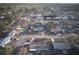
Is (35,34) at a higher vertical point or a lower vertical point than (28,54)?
higher

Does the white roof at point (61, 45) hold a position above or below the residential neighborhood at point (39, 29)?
below

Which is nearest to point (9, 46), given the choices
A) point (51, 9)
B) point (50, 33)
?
point (50, 33)

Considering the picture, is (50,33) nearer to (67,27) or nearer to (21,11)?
(67,27)

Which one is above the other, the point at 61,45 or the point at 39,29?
the point at 39,29

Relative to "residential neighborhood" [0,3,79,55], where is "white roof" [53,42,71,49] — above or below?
below

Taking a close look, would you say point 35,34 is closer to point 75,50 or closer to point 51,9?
point 51,9

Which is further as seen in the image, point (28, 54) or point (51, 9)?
point (51, 9)
